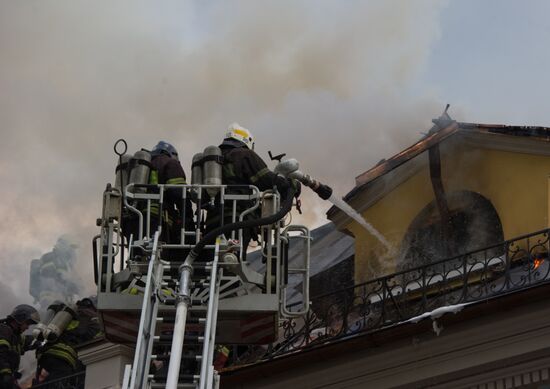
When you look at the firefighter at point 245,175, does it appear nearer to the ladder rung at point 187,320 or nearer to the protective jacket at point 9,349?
the ladder rung at point 187,320

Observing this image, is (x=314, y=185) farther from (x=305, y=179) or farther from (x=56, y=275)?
(x=56, y=275)

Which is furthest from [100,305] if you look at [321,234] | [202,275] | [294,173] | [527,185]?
[321,234]

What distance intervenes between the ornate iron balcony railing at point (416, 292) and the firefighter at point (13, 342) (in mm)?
3205

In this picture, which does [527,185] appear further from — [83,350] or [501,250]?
[83,350]

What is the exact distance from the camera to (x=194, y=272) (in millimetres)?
16766

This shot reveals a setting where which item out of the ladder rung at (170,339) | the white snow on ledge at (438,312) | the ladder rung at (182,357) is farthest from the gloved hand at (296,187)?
the ladder rung at (182,357)

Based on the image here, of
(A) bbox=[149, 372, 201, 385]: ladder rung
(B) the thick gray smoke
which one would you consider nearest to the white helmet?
(A) bbox=[149, 372, 201, 385]: ladder rung

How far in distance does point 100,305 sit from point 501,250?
4562mm

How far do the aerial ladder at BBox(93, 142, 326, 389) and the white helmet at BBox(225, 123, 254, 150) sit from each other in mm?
1075

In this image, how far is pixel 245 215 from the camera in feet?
57.3

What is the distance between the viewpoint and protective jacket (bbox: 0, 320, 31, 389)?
73.9 feet

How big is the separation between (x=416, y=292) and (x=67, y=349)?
5.39 meters

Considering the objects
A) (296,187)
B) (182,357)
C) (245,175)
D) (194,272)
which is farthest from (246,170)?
Answer: (182,357)

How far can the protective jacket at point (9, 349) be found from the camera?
2252 cm
